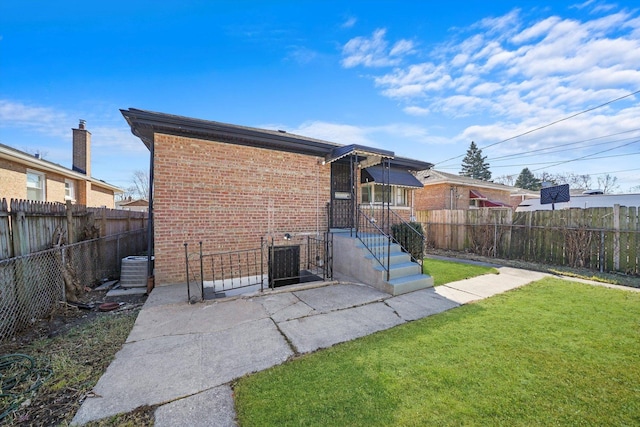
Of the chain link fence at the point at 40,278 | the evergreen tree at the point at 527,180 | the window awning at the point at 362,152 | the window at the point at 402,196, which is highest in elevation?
the evergreen tree at the point at 527,180

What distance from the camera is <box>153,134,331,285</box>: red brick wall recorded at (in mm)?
5781

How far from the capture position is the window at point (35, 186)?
11.2 meters

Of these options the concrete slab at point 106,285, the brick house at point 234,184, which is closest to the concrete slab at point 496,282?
the brick house at point 234,184

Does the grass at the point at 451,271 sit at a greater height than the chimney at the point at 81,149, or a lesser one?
lesser

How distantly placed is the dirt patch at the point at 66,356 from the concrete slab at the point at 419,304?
386 cm

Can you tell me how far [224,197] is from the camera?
20.9 ft

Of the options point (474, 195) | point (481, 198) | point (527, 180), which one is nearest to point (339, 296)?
point (481, 198)

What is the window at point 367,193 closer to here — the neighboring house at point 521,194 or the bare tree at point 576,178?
the neighboring house at point 521,194

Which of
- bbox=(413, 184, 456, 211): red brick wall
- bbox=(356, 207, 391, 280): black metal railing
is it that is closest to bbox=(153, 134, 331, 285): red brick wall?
bbox=(356, 207, 391, 280): black metal railing

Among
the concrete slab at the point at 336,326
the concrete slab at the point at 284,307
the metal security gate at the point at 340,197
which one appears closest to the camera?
the concrete slab at the point at 336,326

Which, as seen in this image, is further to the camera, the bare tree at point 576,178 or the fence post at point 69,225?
the bare tree at point 576,178

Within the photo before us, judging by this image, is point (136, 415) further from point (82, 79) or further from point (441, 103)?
point (441, 103)

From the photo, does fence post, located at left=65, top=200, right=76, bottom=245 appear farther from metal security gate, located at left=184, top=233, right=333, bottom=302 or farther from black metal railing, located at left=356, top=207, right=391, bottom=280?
black metal railing, located at left=356, top=207, right=391, bottom=280

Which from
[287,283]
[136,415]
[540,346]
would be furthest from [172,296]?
[540,346]
